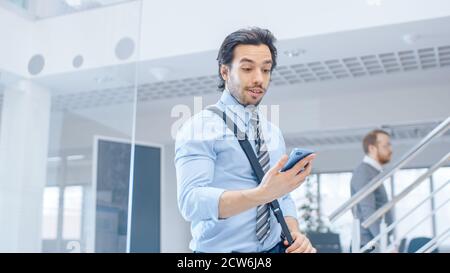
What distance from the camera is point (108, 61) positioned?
1.69 metres

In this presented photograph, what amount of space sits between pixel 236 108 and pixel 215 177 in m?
0.14

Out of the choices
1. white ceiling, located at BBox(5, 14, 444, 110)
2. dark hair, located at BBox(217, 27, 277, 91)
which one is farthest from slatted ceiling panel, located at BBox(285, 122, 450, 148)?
dark hair, located at BBox(217, 27, 277, 91)

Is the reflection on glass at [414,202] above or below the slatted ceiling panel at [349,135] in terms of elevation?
below

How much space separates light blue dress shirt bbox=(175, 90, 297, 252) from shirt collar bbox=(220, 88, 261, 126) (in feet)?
0.04

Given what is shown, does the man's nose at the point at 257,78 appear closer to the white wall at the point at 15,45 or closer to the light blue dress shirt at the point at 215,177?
the light blue dress shirt at the point at 215,177

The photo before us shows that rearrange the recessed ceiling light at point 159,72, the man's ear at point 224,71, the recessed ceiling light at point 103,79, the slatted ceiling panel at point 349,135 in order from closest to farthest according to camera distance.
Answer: the man's ear at point 224,71 < the recessed ceiling light at point 103,79 < the recessed ceiling light at point 159,72 < the slatted ceiling panel at point 349,135

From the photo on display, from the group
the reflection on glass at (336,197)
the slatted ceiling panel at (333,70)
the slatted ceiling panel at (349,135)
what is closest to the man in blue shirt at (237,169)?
the slatted ceiling panel at (333,70)

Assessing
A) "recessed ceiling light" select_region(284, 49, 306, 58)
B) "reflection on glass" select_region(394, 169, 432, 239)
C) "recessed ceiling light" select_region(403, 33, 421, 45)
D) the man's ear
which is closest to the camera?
the man's ear

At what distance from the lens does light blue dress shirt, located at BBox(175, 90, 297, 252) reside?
85 cm

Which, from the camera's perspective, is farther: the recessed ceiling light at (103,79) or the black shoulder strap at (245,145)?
the recessed ceiling light at (103,79)

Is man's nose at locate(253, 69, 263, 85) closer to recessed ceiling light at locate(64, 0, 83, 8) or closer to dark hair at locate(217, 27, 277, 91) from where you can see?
dark hair at locate(217, 27, 277, 91)

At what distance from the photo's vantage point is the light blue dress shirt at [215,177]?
0.85 m
